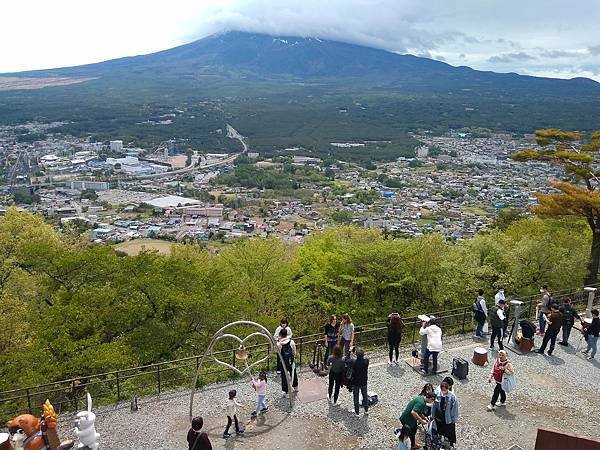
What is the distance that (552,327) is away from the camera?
36.3 ft

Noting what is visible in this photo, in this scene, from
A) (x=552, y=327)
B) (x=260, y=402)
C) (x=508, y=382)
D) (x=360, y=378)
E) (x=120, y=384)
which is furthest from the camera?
(x=552, y=327)

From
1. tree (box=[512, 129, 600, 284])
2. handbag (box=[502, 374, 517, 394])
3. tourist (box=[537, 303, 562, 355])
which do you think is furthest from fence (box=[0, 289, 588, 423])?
tree (box=[512, 129, 600, 284])

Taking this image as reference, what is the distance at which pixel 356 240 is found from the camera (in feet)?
74.8

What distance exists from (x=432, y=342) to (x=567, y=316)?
12.1 ft

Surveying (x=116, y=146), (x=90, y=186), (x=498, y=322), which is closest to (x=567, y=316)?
(x=498, y=322)

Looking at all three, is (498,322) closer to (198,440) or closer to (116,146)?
(198,440)

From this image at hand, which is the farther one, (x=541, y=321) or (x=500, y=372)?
(x=541, y=321)

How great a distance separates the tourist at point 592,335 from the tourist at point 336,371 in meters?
6.02

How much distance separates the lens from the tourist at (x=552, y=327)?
10.9 m

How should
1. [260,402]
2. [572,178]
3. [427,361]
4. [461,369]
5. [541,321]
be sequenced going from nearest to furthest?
[260,402] < [461,369] < [427,361] < [541,321] < [572,178]

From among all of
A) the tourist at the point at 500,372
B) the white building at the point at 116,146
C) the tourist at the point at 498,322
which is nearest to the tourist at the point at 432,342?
the tourist at the point at 500,372

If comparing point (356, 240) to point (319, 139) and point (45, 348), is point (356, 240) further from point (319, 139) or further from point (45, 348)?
point (319, 139)

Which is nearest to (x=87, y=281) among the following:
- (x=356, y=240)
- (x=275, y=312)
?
(x=275, y=312)

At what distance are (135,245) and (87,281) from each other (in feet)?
118
